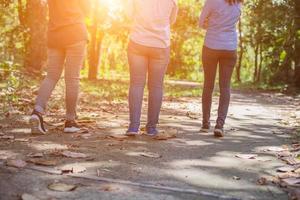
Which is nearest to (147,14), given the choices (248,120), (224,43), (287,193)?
(224,43)

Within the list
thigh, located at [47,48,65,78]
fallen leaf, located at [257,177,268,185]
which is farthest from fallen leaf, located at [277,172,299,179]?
thigh, located at [47,48,65,78]

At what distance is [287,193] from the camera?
13.2 feet

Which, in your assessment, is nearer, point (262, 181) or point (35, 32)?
point (262, 181)

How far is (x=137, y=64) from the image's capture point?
648 centimetres

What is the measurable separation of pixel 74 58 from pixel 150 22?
109cm

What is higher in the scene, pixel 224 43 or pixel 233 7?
pixel 233 7

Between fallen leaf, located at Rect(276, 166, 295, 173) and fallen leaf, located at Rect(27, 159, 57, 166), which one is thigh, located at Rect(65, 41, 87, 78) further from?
fallen leaf, located at Rect(276, 166, 295, 173)

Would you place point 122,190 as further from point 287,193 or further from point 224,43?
point 224,43

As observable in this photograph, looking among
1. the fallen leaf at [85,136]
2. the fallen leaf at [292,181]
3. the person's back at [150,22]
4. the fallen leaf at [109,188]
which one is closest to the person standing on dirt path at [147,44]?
the person's back at [150,22]

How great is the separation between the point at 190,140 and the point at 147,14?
1.72 metres

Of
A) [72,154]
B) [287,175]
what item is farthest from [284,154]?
[72,154]

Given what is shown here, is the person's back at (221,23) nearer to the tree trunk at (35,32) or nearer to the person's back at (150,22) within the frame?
the person's back at (150,22)

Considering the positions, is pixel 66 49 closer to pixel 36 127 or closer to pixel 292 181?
pixel 36 127

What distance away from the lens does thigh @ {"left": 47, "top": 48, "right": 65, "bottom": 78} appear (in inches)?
263
